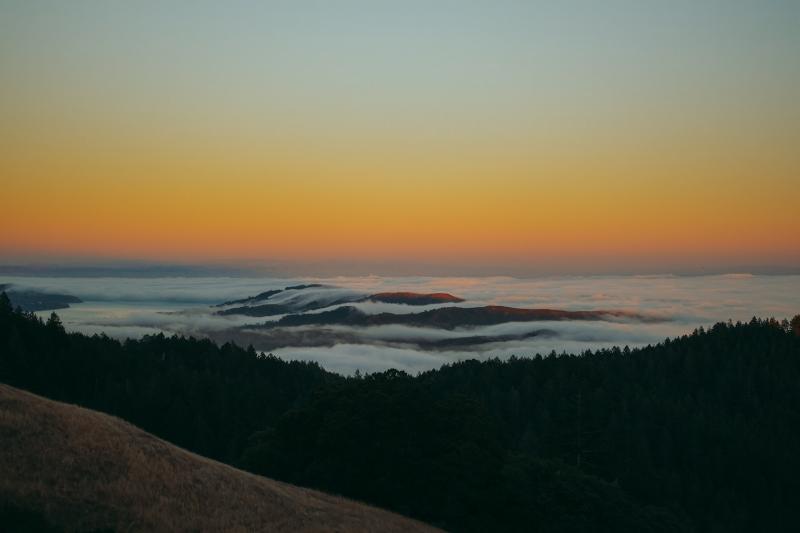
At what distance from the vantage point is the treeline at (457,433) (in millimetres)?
57656

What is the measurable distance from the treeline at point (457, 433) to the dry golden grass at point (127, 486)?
45.6 feet

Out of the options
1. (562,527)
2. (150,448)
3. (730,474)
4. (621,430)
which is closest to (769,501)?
(730,474)

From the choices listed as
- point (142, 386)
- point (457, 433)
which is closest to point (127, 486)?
point (457, 433)

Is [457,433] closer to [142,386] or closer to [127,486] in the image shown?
[127,486]

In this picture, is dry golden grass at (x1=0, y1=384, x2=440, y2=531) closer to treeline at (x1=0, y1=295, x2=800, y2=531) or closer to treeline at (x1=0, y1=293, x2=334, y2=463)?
treeline at (x1=0, y1=295, x2=800, y2=531)

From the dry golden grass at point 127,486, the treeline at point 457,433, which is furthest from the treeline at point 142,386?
the dry golden grass at point 127,486

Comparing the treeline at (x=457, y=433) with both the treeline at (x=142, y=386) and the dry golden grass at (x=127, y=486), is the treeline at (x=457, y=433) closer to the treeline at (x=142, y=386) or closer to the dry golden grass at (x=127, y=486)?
the treeline at (x=142, y=386)

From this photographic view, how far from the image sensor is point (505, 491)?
196ft

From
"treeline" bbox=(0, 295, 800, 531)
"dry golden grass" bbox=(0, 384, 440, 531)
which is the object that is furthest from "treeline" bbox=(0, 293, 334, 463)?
"dry golden grass" bbox=(0, 384, 440, 531)

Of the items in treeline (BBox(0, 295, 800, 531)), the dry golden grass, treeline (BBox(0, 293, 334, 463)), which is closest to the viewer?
the dry golden grass

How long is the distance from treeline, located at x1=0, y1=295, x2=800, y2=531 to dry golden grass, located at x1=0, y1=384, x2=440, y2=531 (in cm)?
1391

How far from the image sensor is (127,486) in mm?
31453

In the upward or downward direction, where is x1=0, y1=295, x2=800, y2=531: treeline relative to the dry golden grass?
downward

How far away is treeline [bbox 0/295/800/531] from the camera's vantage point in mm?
57656
